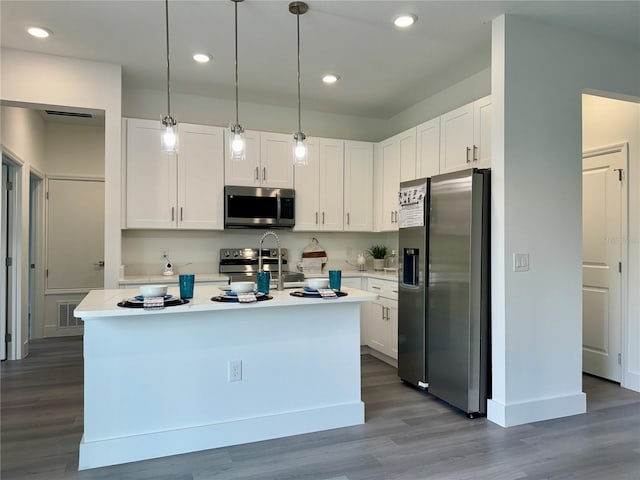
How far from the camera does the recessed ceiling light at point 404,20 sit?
2963mm

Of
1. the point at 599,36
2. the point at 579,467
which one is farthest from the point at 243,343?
the point at 599,36

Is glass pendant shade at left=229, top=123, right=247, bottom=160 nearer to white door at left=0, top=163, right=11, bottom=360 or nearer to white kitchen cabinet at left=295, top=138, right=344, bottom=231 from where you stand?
white kitchen cabinet at left=295, top=138, right=344, bottom=231

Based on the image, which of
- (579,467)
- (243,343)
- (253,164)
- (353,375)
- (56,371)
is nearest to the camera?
(579,467)

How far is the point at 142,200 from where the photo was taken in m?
4.16

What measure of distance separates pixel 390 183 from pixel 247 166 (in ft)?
5.13

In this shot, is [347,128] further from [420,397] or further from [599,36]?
[420,397]

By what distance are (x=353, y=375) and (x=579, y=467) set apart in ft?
4.40

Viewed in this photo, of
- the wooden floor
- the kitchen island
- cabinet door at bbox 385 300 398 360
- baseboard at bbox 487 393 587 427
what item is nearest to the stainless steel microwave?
cabinet door at bbox 385 300 398 360

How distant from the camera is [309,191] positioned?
190 inches

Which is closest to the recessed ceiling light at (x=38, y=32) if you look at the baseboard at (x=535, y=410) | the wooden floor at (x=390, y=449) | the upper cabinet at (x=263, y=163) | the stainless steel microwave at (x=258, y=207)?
the upper cabinet at (x=263, y=163)

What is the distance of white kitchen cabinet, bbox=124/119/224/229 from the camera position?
4.14 meters

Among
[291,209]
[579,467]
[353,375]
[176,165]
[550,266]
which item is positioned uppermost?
[176,165]

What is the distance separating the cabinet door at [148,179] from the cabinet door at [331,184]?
1.59 metres

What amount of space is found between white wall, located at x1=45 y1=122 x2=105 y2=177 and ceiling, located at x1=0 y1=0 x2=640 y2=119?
5.90ft
